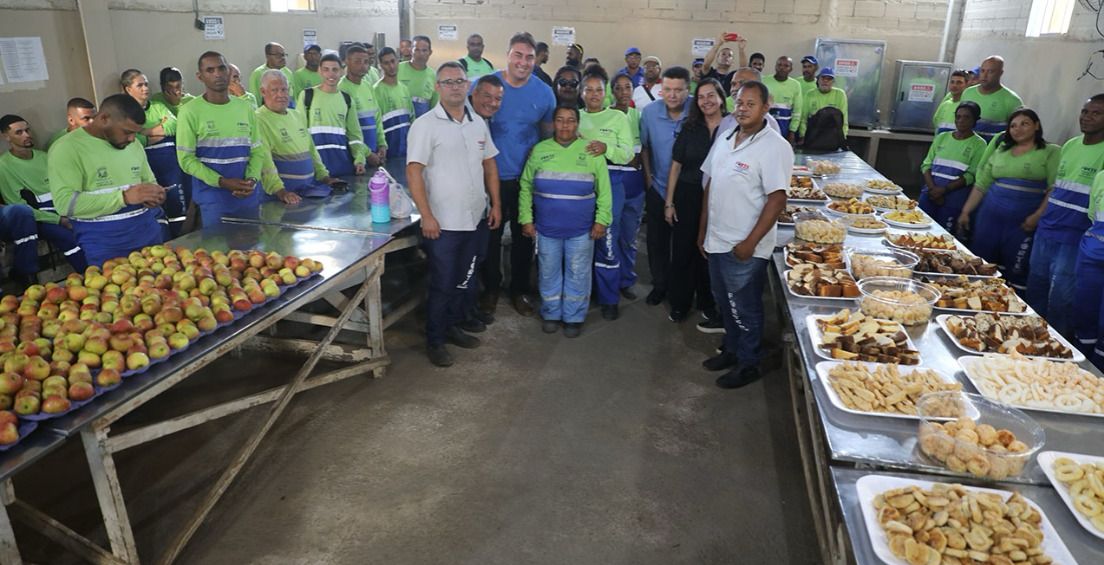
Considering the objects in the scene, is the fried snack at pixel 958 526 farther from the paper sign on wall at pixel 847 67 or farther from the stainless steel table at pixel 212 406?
the paper sign on wall at pixel 847 67

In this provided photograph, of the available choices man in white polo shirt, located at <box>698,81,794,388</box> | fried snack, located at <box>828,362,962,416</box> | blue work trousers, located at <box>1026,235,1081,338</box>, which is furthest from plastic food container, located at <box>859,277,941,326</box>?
blue work trousers, located at <box>1026,235,1081,338</box>

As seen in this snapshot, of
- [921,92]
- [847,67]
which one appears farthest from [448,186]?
[921,92]

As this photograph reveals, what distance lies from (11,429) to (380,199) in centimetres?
251

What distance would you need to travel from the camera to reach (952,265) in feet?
12.1

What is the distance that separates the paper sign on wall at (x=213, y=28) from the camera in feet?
21.9

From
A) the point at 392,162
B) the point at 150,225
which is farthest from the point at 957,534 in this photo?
the point at 392,162

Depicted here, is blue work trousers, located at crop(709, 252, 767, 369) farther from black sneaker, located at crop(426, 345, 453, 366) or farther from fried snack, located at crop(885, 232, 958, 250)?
black sneaker, located at crop(426, 345, 453, 366)

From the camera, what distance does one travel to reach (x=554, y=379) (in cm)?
444

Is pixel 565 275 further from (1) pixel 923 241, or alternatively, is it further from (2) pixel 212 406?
(2) pixel 212 406

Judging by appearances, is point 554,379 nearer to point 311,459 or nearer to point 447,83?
point 311,459

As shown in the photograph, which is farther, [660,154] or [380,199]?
[660,154]

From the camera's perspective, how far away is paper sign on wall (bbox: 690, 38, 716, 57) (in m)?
10.2

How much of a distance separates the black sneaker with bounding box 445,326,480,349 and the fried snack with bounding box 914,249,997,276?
274 cm

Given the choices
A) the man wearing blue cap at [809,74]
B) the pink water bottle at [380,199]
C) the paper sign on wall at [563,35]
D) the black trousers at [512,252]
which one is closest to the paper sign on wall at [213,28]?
the pink water bottle at [380,199]
